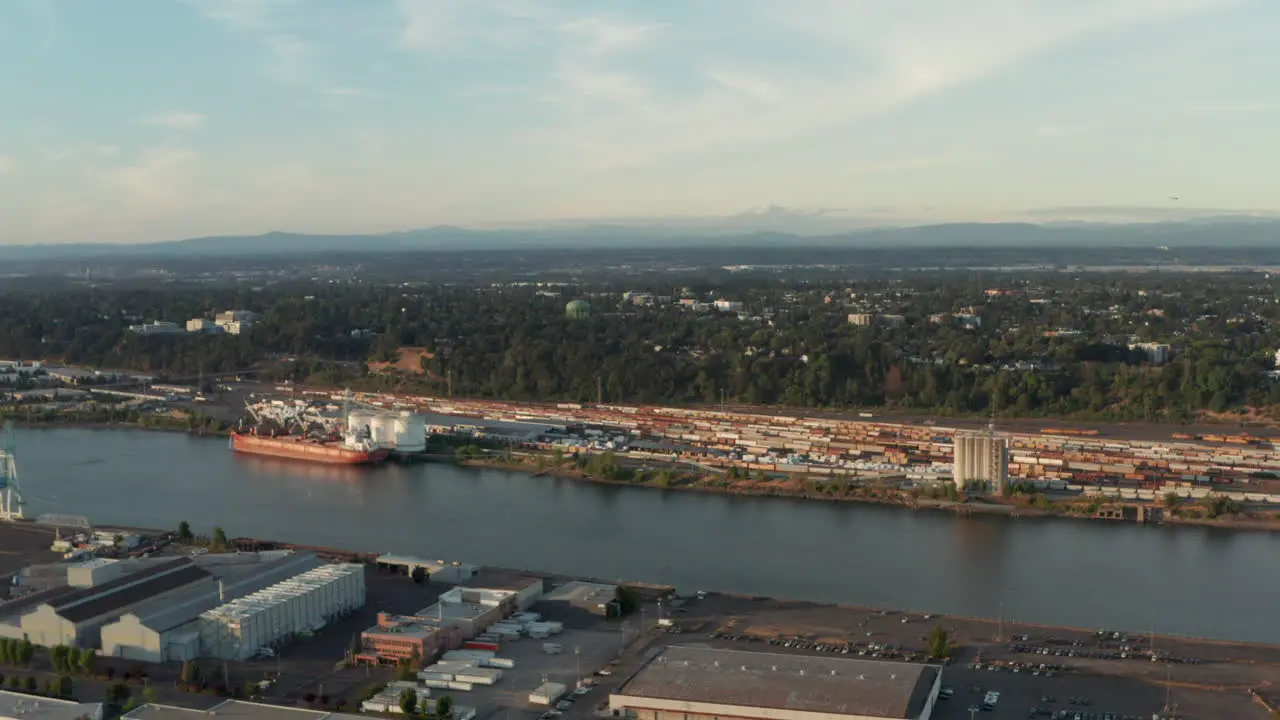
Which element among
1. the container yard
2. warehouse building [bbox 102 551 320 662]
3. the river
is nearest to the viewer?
warehouse building [bbox 102 551 320 662]

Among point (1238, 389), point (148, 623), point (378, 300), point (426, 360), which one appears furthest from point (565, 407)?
point (378, 300)

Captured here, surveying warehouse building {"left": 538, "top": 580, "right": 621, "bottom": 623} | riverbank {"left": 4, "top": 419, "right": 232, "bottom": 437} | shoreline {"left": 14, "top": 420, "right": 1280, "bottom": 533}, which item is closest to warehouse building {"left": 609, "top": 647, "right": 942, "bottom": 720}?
warehouse building {"left": 538, "top": 580, "right": 621, "bottom": 623}

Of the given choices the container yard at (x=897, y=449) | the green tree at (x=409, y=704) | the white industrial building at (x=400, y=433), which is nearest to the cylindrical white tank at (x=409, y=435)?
the white industrial building at (x=400, y=433)

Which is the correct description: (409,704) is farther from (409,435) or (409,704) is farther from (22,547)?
(409,435)

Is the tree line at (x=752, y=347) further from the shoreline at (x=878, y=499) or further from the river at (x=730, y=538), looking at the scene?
the river at (x=730, y=538)

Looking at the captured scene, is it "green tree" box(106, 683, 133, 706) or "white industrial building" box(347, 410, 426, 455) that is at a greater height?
"white industrial building" box(347, 410, 426, 455)

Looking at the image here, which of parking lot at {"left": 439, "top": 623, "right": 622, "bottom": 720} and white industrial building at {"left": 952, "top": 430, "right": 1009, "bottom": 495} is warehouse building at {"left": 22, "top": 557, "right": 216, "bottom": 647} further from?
white industrial building at {"left": 952, "top": 430, "right": 1009, "bottom": 495}
